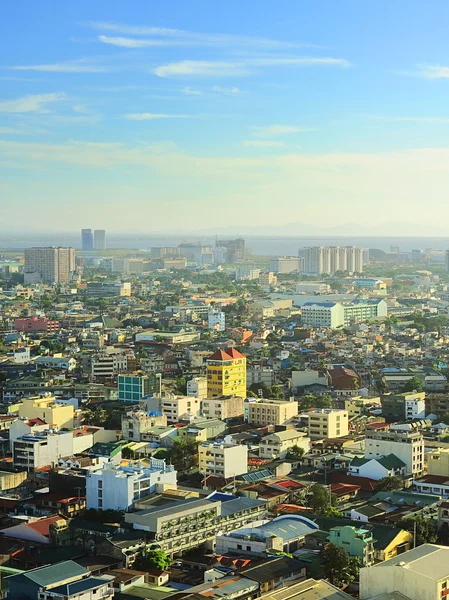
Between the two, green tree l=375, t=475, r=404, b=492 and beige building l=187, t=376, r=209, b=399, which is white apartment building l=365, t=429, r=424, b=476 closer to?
green tree l=375, t=475, r=404, b=492

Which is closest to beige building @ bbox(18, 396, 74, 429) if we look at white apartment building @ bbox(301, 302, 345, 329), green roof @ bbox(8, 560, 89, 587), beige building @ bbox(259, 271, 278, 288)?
green roof @ bbox(8, 560, 89, 587)

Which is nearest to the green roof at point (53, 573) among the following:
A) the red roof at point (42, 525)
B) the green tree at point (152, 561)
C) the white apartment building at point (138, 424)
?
the green tree at point (152, 561)

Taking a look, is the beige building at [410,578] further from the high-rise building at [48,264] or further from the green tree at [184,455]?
the high-rise building at [48,264]

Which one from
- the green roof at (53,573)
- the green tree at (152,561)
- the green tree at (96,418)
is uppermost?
the green roof at (53,573)

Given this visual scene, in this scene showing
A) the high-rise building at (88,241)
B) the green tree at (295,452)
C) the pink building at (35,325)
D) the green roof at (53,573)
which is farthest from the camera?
the high-rise building at (88,241)

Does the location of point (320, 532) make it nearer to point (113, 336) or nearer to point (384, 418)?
point (384, 418)

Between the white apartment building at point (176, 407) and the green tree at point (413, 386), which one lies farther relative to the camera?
the green tree at point (413, 386)
